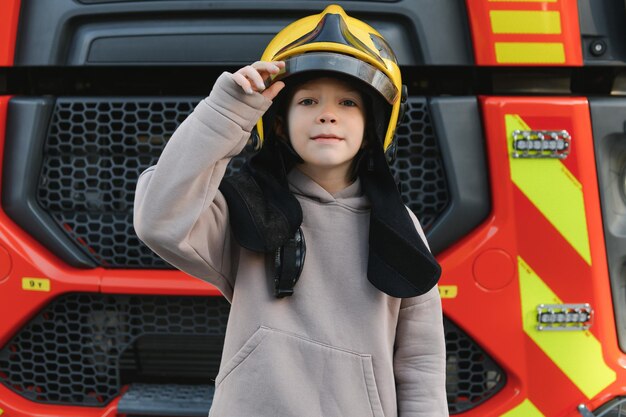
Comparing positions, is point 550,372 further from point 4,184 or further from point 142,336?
point 4,184

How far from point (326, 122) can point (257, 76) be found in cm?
20

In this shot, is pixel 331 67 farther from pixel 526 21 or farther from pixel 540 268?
pixel 540 268

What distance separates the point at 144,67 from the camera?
2.06 meters

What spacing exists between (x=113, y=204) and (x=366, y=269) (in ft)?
3.06

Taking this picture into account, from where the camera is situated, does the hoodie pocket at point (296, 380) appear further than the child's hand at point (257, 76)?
Yes

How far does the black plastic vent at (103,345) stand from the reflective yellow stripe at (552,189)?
3.12 ft

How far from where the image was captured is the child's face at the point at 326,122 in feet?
4.86

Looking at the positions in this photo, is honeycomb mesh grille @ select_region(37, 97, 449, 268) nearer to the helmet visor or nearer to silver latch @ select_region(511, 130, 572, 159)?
silver latch @ select_region(511, 130, 572, 159)

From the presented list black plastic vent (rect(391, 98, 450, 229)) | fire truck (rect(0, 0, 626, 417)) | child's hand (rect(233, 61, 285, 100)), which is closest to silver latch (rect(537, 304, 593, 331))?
fire truck (rect(0, 0, 626, 417))

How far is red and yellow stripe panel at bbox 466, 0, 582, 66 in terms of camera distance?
1917 mm

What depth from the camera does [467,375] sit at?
6.91ft

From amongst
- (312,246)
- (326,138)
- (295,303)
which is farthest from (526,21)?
(295,303)

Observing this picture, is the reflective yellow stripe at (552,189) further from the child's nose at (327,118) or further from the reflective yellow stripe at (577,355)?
the child's nose at (327,118)

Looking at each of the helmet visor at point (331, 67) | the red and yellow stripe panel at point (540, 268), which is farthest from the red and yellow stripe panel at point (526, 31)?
the helmet visor at point (331, 67)
